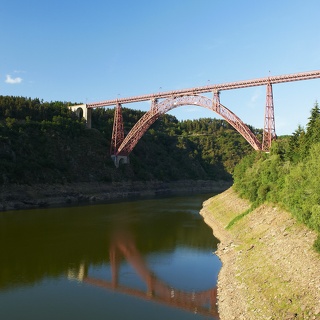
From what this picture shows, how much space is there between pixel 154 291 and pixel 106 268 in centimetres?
410

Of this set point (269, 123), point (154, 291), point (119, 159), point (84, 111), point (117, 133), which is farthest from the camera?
point (84, 111)

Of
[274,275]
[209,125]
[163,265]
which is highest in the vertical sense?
[209,125]

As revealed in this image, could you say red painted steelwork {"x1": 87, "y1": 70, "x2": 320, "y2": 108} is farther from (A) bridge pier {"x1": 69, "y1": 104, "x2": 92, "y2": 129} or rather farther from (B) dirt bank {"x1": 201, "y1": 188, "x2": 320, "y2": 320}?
(B) dirt bank {"x1": 201, "y1": 188, "x2": 320, "y2": 320}

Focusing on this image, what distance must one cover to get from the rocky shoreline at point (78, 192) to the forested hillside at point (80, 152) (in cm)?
116

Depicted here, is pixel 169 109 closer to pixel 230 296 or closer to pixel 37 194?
pixel 37 194

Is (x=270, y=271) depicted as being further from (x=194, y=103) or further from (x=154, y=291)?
(x=194, y=103)

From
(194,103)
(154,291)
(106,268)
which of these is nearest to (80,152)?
(194,103)

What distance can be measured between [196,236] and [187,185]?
152 feet

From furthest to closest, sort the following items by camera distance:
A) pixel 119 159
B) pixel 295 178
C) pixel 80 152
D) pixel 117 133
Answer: pixel 117 133, pixel 119 159, pixel 80 152, pixel 295 178

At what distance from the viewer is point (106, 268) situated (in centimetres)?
1775

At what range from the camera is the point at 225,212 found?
29641 mm

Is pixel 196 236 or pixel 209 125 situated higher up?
pixel 209 125

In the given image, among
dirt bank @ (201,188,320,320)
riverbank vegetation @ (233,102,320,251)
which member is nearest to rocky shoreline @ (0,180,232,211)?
riverbank vegetation @ (233,102,320,251)

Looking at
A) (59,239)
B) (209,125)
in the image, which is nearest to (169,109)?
(59,239)
